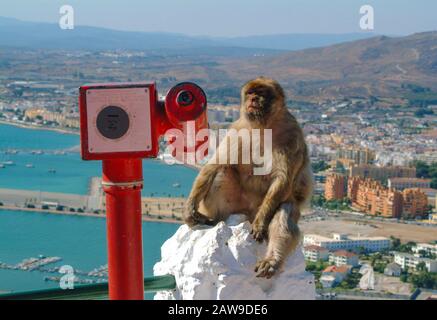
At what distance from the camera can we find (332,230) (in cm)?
2605

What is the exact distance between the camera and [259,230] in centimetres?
233

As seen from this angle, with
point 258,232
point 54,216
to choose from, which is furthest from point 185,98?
point 54,216

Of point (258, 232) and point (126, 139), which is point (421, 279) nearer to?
point (258, 232)

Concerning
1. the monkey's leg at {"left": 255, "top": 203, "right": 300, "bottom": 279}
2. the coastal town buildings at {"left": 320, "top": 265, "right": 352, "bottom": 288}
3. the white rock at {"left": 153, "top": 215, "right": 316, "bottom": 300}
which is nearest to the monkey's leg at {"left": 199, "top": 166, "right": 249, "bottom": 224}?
the monkey's leg at {"left": 255, "top": 203, "right": 300, "bottom": 279}

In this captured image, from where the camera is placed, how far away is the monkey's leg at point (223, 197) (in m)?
2.56

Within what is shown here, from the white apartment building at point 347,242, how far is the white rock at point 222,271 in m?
20.1

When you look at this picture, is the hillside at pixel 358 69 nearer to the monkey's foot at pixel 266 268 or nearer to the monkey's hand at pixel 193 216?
the monkey's hand at pixel 193 216

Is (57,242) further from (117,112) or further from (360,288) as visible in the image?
(117,112)

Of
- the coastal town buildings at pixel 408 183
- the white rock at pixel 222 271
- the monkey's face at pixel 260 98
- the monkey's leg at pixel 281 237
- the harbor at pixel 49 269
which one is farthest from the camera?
the coastal town buildings at pixel 408 183

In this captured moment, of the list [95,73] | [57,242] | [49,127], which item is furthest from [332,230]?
[95,73]

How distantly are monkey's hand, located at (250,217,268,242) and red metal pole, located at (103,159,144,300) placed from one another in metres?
0.50

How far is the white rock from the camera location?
198 centimetres

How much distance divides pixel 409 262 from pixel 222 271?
70.1 ft

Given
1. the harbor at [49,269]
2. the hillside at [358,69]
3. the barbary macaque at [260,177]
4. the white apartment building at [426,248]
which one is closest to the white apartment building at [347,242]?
the white apartment building at [426,248]
